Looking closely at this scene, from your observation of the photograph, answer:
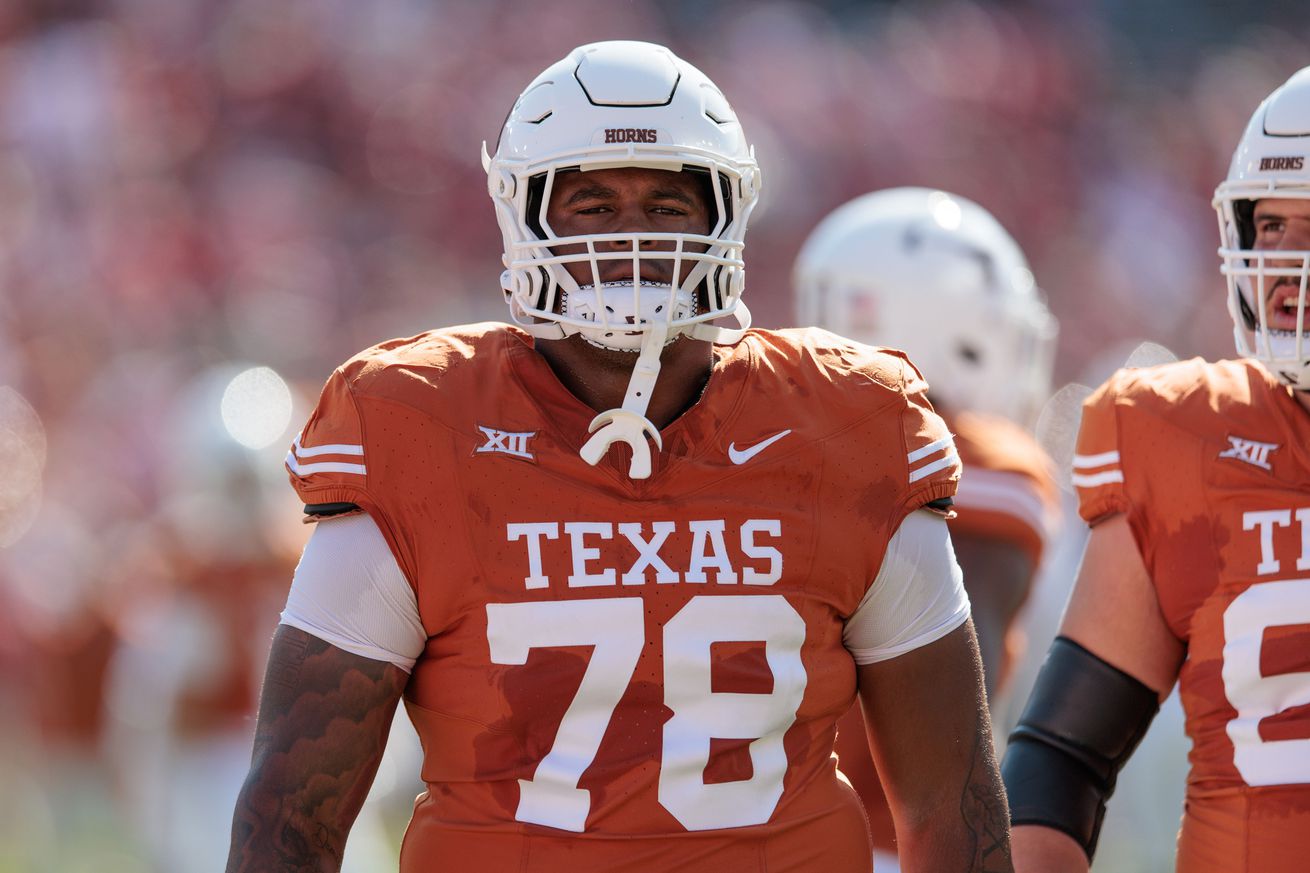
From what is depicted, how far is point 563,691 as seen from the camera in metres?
1.93

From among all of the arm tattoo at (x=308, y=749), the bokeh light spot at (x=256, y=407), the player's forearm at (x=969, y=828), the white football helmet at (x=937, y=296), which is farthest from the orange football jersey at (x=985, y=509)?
the bokeh light spot at (x=256, y=407)

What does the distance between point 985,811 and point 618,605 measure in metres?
0.52

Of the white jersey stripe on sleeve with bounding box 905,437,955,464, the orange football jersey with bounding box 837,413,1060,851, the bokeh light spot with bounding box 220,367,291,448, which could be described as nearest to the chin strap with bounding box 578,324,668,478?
the white jersey stripe on sleeve with bounding box 905,437,955,464

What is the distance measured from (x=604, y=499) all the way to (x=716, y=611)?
180mm

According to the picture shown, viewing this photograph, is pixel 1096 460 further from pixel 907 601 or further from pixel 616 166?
pixel 616 166

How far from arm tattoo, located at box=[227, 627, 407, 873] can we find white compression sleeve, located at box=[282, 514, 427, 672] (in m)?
0.02

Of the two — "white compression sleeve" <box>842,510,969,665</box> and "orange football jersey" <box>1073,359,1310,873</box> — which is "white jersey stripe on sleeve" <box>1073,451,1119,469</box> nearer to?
"orange football jersey" <box>1073,359,1310,873</box>

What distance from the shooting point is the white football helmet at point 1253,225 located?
2.41 meters

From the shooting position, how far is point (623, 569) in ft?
6.42

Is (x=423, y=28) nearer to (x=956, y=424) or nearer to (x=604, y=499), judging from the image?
(x=956, y=424)

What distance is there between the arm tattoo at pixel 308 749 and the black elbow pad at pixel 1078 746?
39.2 inches

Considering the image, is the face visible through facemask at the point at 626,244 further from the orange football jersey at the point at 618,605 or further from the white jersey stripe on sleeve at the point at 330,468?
the white jersey stripe on sleeve at the point at 330,468

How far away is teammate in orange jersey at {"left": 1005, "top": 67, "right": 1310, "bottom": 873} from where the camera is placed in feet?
7.61

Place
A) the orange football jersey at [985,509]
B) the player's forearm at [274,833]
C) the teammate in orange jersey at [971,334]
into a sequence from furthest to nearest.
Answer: the teammate in orange jersey at [971,334]
the orange football jersey at [985,509]
the player's forearm at [274,833]
